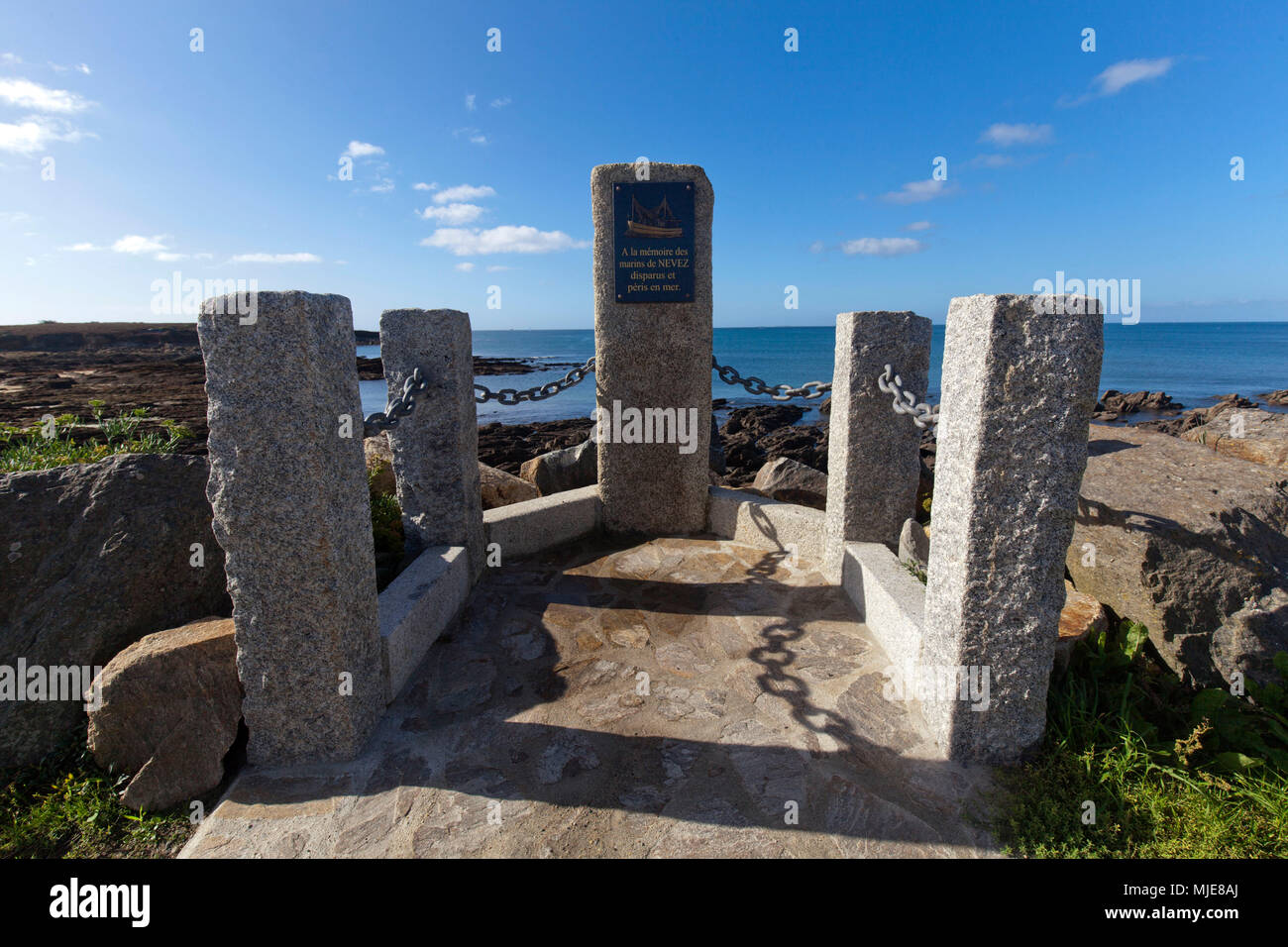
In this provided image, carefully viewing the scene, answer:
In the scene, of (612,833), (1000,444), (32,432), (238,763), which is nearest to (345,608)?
(238,763)

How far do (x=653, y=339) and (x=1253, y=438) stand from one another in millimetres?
5970

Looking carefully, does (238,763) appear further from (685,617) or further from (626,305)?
(626,305)

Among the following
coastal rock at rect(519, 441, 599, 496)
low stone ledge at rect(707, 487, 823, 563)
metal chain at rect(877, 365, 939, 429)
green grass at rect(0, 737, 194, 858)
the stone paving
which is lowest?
green grass at rect(0, 737, 194, 858)

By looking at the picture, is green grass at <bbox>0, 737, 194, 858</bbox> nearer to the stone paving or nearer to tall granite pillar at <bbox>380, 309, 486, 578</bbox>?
the stone paving

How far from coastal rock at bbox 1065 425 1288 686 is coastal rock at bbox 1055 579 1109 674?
220mm

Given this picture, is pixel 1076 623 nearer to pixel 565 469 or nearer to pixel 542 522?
pixel 542 522

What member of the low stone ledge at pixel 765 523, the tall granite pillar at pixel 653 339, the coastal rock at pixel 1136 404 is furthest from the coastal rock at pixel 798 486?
the coastal rock at pixel 1136 404

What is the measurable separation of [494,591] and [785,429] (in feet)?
48.9

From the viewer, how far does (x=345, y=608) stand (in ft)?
9.16

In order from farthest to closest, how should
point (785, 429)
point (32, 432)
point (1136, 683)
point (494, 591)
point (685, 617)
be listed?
point (785, 429) → point (32, 432) → point (494, 591) → point (685, 617) → point (1136, 683)

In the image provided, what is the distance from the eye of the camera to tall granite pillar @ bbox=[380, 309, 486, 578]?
4.16m

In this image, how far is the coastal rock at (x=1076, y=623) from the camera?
3117 millimetres

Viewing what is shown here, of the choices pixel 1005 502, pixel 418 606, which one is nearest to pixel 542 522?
pixel 418 606

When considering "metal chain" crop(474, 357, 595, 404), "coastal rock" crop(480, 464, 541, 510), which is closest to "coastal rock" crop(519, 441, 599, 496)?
"coastal rock" crop(480, 464, 541, 510)
